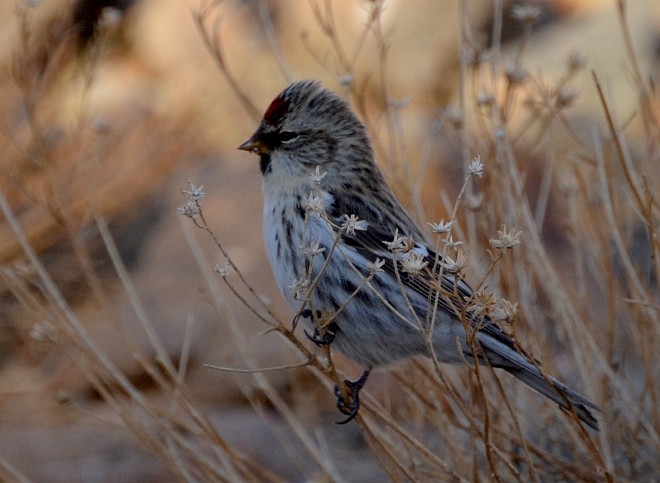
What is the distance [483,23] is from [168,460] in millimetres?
7213

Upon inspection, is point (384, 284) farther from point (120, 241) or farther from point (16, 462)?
point (120, 241)

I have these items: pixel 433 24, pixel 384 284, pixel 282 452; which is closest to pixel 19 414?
pixel 282 452

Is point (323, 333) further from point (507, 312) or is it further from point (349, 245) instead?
point (507, 312)

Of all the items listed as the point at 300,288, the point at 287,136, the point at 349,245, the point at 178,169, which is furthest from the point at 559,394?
the point at 178,169

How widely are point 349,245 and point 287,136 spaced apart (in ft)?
1.26

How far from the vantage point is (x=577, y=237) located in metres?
3.02

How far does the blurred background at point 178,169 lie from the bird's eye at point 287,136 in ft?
0.61

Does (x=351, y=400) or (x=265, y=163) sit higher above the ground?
(x=265, y=163)

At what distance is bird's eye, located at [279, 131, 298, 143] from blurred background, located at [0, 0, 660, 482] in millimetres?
186

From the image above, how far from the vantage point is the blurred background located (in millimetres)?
4148

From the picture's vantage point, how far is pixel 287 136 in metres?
2.87

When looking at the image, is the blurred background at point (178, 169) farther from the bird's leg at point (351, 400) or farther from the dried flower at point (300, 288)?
the dried flower at point (300, 288)

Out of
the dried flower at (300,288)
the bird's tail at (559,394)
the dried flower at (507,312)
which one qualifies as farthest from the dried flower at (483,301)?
the bird's tail at (559,394)

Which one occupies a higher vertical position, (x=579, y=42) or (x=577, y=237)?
(x=577, y=237)
